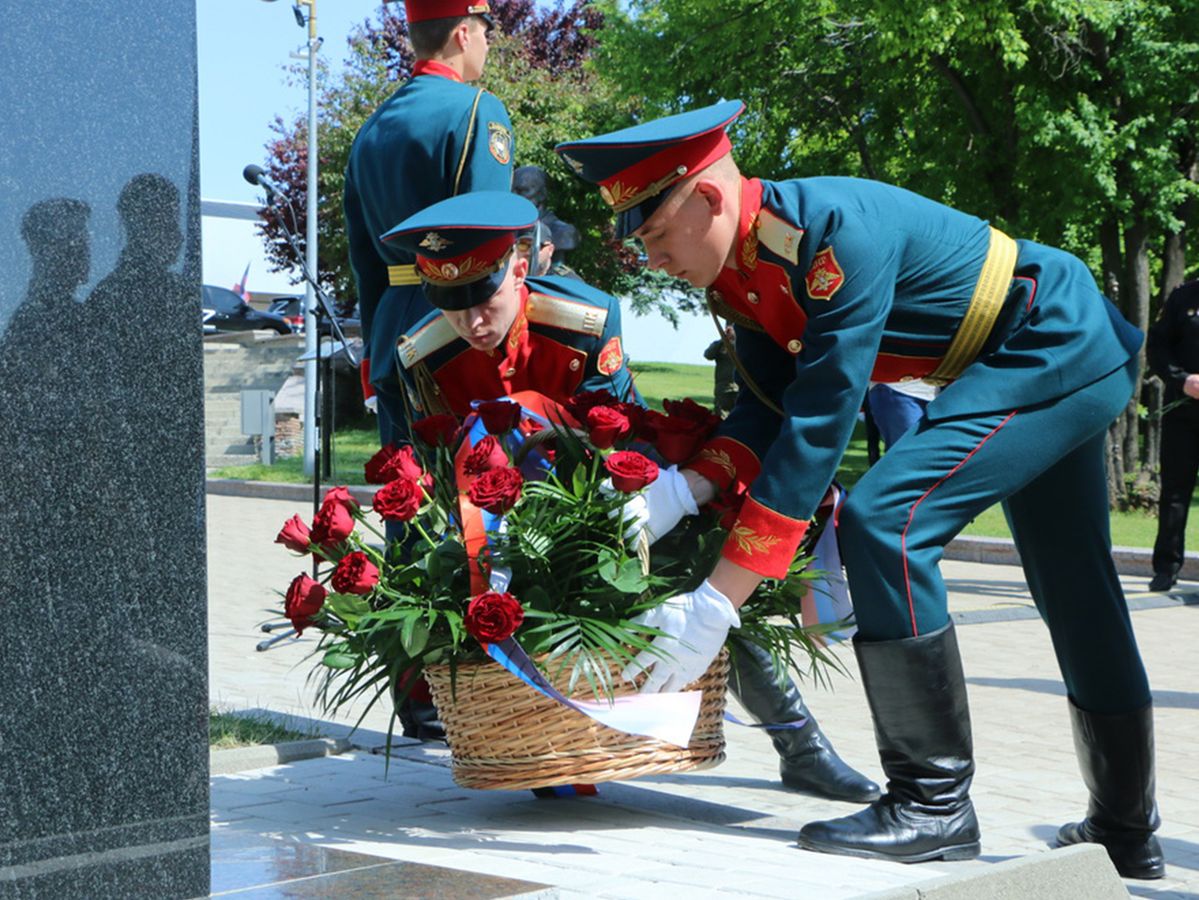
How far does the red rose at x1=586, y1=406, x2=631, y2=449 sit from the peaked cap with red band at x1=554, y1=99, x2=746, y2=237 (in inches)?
17.3

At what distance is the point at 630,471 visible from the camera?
3627mm

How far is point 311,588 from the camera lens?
12.2ft

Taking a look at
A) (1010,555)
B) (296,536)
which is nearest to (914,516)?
(296,536)

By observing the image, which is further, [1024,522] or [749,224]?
[1024,522]

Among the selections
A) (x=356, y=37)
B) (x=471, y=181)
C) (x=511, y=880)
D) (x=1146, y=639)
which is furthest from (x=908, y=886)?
(x=356, y=37)

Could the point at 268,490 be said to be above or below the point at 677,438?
below

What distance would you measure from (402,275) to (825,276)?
1798 millimetres

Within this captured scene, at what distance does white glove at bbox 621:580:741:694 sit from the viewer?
359cm

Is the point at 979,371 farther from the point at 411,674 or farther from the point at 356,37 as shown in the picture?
the point at 356,37

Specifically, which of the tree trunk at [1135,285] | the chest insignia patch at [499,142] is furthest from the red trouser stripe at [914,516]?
the tree trunk at [1135,285]

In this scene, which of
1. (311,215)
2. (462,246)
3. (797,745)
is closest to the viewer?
(462,246)

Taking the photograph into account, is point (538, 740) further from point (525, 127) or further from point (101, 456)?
point (525, 127)

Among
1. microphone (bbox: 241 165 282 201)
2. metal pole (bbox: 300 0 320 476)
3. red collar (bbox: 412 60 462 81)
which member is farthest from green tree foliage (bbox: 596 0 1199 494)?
red collar (bbox: 412 60 462 81)

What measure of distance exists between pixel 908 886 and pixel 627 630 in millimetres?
847
